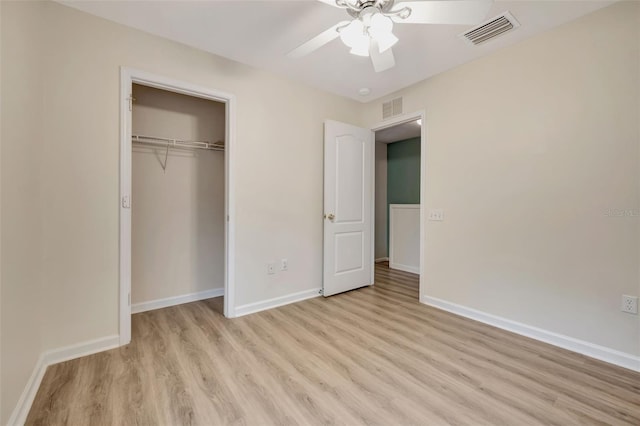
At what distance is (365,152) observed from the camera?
3.62 m

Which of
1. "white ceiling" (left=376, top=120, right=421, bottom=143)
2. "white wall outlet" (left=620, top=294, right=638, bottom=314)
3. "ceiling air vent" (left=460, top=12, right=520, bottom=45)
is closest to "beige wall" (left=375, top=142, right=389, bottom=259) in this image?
"white ceiling" (left=376, top=120, right=421, bottom=143)

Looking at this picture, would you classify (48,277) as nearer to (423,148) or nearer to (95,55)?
(95,55)

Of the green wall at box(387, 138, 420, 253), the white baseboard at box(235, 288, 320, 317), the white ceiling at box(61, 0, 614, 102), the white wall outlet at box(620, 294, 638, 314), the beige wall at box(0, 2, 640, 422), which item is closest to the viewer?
the beige wall at box(0, 2, 640, 422)

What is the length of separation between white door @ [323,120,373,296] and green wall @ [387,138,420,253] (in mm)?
1684

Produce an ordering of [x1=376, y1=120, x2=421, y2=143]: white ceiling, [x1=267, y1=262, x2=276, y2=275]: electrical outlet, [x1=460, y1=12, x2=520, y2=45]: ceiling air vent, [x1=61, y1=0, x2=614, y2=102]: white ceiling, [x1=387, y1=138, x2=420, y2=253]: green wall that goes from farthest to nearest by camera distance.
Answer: [x1=387, y1=138, x2=420, y2=253]: green wall < [x1=376, y1=120, x2=421, y2=143]: white ceiling < [x1=267, y1=262, x2=276, y2=275]: electrical outlet < [x1=460, y1=12, x2=520, y2=45]: ceiling air vent < [x1=61, y1=0, x2=614, y2=102]: white ceiling

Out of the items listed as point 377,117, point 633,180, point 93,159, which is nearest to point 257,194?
point 93,159

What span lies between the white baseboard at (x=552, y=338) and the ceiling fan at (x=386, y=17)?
92.0 inches

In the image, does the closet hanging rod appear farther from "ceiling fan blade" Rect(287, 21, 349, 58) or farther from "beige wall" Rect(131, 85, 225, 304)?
"ceiling fan blade" Rect(287, 21, 349, 58)

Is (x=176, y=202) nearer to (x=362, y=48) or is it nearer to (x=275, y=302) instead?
(x=275, y=302)

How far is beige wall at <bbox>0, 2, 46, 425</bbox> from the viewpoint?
1271 mm

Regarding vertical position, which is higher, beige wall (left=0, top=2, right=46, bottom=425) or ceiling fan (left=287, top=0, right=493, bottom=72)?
ceiling fan (left=287, top=0, right=493, bottom=72)

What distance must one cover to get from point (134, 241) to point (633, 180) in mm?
4109

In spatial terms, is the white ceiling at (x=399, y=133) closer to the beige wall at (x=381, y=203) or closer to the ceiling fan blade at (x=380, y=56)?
the beige wall at (x=381, y=203)

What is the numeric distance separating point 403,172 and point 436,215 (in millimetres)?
2450
